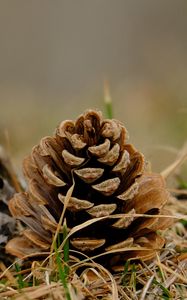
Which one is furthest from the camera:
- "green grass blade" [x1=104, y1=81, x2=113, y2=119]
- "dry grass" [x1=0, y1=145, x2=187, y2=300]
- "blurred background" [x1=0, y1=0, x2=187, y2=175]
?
"blurred background" [x1=0, y1=0, x2=187, y2=175]

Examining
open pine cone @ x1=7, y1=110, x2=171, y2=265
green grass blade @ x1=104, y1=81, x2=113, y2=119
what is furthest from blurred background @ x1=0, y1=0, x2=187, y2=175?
open pine cone @ x1=7, y1=110, x2=171, y2=265

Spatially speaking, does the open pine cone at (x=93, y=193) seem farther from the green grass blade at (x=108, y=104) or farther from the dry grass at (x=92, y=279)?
the green grass blade at (x=108, y=104)

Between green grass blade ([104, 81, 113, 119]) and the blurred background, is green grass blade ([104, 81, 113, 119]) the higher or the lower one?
the higher one

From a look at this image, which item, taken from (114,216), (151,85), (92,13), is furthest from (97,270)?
(92,13)

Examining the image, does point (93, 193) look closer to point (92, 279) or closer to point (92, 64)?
point (92, 279)

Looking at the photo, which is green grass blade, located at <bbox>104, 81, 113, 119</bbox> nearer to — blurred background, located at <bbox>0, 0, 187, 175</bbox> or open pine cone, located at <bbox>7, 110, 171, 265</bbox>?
open pine cone, located at <bbox>7, 110, 171, 265</bbox>
